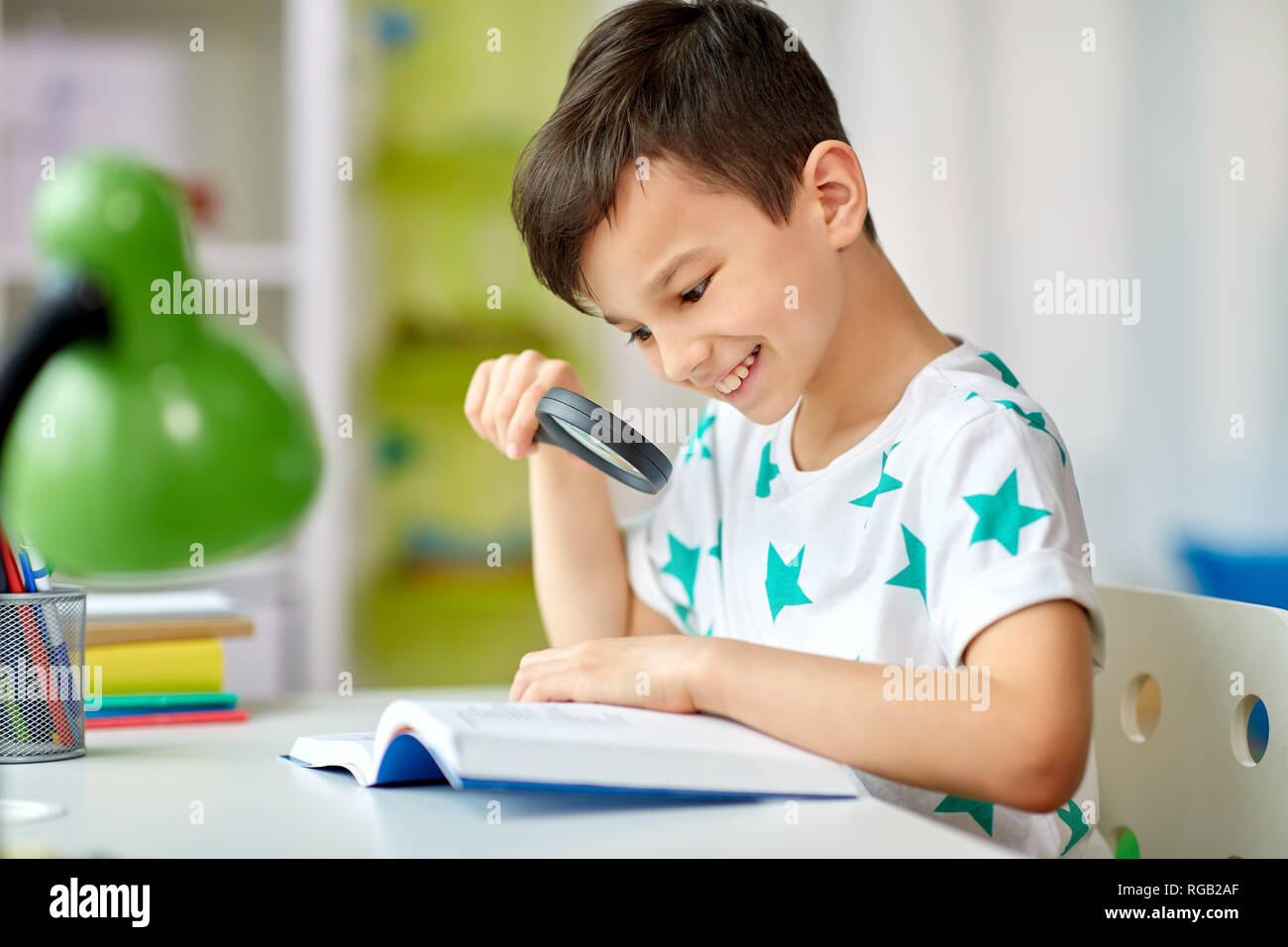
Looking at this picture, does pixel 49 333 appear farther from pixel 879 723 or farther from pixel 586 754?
pixel 879 723

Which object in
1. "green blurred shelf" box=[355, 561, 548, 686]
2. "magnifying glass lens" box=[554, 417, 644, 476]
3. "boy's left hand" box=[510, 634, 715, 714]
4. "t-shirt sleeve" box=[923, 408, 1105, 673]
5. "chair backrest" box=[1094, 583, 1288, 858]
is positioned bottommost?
"green blurred shelf" box=[355, 561, 548, 686]

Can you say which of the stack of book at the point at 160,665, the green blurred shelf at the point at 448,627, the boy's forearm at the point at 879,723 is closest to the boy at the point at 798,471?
the boy's forearm at the point at 879,723

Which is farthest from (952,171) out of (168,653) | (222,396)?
(222,396)

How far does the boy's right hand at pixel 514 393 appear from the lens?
3.02 ft

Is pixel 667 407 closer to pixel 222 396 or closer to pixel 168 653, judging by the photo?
pixel 168 653

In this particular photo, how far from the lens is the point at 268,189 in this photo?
222 cm

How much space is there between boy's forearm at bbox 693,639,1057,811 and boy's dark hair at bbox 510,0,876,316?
1.07 ft

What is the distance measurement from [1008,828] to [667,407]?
156cm

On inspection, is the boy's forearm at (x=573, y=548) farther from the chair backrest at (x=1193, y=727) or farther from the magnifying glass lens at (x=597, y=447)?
the chair backrest at (x=1193, y=727)

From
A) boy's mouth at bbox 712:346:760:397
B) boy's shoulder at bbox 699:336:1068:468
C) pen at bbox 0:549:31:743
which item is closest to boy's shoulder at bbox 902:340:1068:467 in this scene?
boy's shoulder at bbox 699:336:1068:468

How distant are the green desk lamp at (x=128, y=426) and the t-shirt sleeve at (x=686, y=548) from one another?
593mm

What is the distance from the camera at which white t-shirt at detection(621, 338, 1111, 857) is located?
2.30 ft

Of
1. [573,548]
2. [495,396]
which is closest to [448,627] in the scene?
[573,548]

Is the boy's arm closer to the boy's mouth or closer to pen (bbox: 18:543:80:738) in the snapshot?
the boy's mouth
